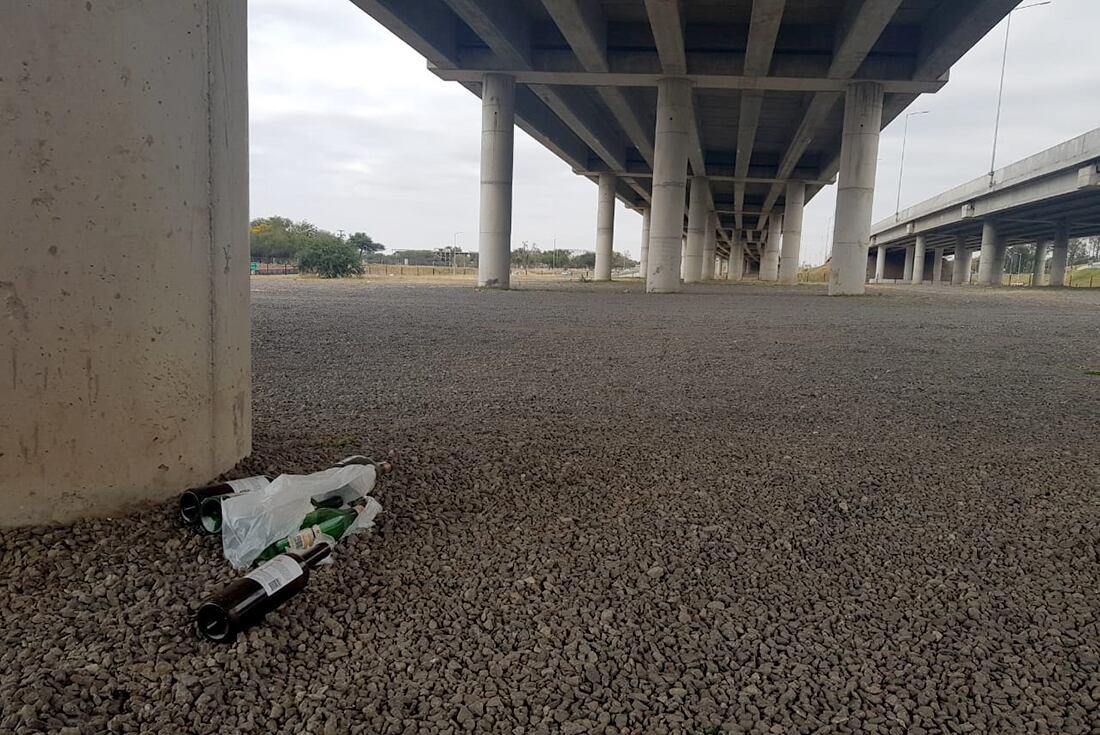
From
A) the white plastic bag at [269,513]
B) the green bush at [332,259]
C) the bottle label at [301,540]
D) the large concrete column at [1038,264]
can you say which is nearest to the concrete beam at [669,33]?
the white plastic bag at [269,513]

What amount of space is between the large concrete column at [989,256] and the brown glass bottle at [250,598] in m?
67.5

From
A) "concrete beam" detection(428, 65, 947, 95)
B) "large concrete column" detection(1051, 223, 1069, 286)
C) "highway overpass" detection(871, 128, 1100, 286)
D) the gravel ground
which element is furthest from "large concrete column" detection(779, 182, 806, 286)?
the gravel ground

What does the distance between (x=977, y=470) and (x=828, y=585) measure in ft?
6.18

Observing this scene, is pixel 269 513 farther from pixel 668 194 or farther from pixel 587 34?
pixel 668 194

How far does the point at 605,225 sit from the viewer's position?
53.2 m

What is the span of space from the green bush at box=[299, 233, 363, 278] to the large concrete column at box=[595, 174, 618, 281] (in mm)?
17663

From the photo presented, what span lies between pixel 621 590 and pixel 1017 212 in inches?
2342

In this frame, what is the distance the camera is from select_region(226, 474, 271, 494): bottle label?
267cm

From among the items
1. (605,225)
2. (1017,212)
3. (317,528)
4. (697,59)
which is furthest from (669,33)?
(1017,212)

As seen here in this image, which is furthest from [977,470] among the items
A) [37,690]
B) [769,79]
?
[769,79]

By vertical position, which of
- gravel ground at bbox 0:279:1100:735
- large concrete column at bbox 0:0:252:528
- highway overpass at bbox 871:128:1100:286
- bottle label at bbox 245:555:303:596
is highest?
highway overpass at bbox 871:128:1100:286

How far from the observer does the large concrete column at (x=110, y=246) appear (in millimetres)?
2268

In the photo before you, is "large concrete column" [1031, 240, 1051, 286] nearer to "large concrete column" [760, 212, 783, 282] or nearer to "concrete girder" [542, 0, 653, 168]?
"large concrete column" [760, 212, 783, 282]

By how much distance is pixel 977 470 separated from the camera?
3.72 metres
